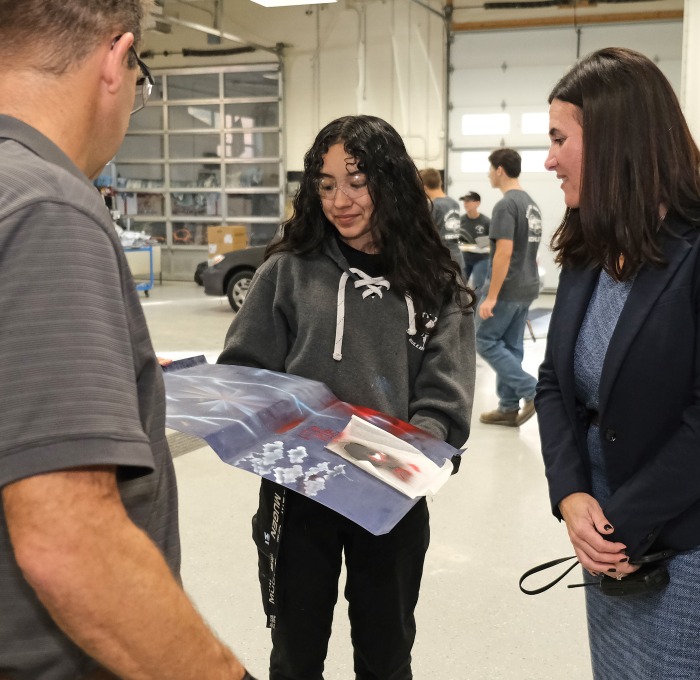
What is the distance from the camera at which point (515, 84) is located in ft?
38.2

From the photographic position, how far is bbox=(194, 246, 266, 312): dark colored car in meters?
9.83

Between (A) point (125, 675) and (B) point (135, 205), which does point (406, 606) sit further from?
(B) point (135, 205)

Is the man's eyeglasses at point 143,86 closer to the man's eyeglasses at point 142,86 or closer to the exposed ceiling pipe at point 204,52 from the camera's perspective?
the man's eyeglasses at point 142,86

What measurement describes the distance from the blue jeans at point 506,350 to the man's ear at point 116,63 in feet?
14.8

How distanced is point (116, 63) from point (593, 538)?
1149mm

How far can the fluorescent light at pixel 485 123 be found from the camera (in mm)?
11773

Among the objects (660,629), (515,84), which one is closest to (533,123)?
(515,84)

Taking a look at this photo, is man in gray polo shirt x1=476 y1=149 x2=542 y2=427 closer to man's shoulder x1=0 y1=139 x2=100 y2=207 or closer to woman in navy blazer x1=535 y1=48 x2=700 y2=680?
woman in navy blazer x1=535 y1=48 x2=700 y2=680

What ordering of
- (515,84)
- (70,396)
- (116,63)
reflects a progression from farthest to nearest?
(515,84)
(116,63)
(70,396)

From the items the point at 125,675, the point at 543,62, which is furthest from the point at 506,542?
the point at 543,62

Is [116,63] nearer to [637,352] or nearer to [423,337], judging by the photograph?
[637,352]

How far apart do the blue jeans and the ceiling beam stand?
752 cm

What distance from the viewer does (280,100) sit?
12867mm

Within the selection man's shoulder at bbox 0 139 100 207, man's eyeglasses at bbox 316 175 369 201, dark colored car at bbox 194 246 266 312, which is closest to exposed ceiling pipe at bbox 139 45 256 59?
dark colored car at bbox 194 246 266 312
